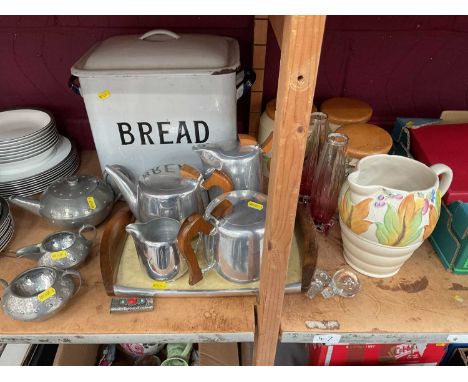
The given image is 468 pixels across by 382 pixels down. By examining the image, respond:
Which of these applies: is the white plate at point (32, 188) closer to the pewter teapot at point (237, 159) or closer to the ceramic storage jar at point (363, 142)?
the pewter teapot at point (237, 159)

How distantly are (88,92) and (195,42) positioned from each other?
258 mm

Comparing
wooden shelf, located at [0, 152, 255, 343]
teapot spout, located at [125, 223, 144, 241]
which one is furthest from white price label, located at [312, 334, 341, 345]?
teapot spout, located at [125, 223, 144, 241]

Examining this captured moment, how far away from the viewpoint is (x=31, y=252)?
77 cm

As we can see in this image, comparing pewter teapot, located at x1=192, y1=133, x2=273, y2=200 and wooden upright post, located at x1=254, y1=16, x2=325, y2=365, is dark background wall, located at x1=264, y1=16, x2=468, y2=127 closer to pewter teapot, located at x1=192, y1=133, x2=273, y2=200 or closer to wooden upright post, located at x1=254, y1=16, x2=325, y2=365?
pewter teapot, located at x1=192, y1=133, x2=273, y2=200

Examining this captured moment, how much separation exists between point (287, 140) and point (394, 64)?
774 mm

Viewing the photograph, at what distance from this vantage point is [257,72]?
100cm

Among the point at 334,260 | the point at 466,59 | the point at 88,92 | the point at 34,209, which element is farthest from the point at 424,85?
the point at 34,209

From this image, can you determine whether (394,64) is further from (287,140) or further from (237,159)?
(287,140)

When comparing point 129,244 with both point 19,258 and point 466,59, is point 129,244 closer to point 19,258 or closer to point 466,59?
point 19,258

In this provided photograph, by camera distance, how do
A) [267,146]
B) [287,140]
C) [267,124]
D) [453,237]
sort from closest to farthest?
[287,140], [453,237], [267,146], [267,124]

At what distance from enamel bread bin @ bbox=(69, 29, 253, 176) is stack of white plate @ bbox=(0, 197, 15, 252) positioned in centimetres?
23

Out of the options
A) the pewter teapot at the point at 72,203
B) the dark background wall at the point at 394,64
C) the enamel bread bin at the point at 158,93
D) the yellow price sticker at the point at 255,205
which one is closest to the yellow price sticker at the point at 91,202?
the pewter teapot at the point at 72,203

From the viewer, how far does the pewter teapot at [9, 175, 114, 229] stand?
2.72ft

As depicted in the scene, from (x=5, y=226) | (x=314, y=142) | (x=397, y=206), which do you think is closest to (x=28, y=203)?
(x=5, y=226)
